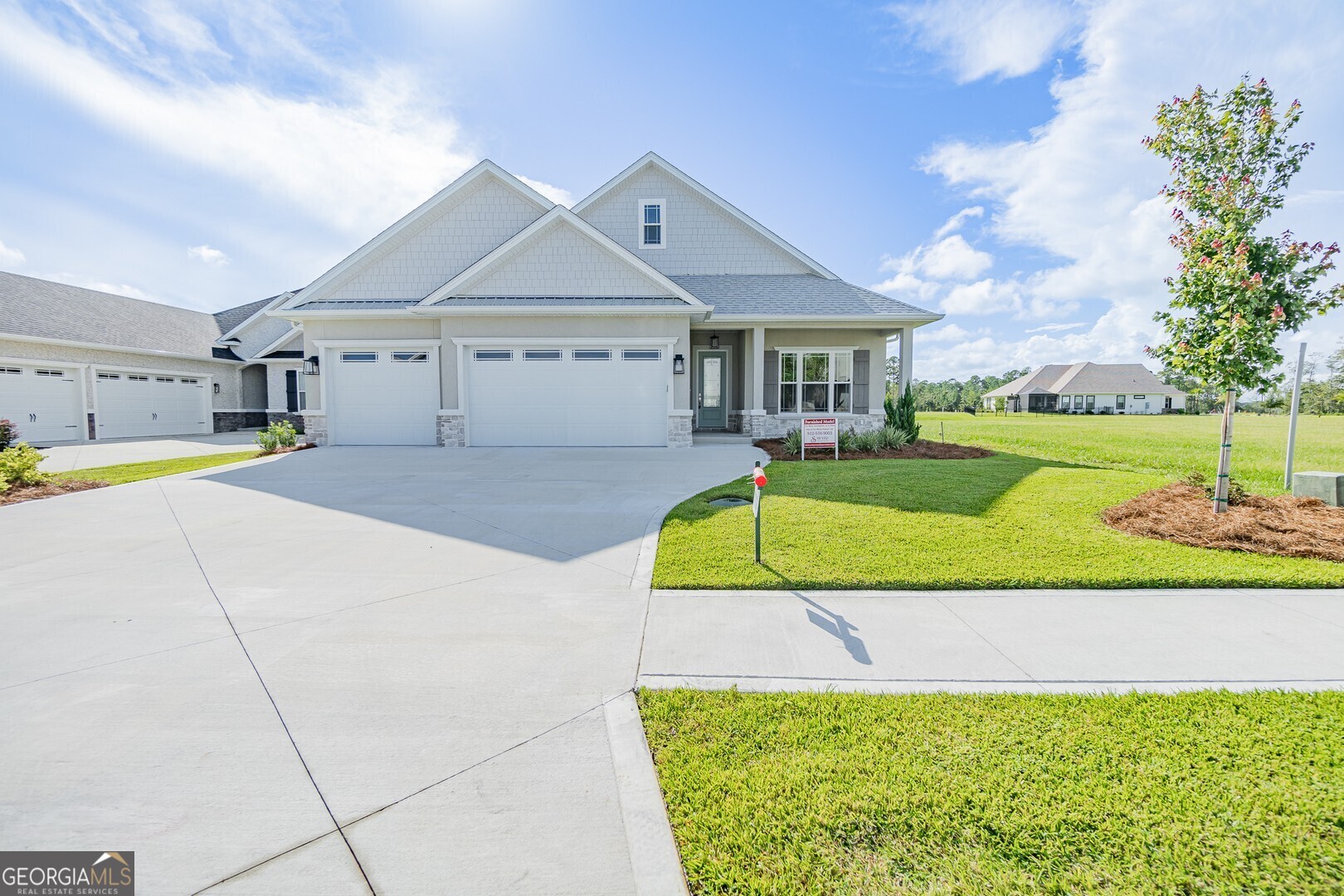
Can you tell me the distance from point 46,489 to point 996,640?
13326 millimetres

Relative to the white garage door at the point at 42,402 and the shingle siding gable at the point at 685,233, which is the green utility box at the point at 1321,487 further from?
the white garage door at the point at 42,402

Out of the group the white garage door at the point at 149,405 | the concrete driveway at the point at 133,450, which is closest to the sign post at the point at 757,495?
the concrete driveway at the point at 133,450

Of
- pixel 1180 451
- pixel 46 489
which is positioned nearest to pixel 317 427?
pixel 46 489

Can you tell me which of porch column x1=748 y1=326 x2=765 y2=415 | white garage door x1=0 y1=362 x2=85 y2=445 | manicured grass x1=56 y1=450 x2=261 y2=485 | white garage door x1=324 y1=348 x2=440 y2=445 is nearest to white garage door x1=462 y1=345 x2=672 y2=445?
white garage door x1=324 y1=348 x2=440 y2=445

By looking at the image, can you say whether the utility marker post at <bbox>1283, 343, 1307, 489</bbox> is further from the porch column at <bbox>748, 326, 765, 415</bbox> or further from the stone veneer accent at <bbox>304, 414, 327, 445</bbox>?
the stone veneer accent at <bbox>304, 414, 327, 445</bbox>

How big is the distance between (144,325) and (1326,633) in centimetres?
3117

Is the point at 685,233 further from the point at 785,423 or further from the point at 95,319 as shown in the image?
the point at 95,319

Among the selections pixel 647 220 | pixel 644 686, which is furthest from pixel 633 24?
pixel 644 686

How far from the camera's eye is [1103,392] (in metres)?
55.0

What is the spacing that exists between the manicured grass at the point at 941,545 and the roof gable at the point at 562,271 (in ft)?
24.8

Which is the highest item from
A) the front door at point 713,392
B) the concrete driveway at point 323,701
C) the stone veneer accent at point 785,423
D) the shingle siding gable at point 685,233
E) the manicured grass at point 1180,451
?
the shingle siding gable at point 685,233

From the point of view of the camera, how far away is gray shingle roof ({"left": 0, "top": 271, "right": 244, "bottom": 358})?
17297mm

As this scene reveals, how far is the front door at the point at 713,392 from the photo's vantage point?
17.4m

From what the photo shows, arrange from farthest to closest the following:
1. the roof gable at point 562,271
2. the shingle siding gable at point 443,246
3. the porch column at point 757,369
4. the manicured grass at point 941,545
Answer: the porch column at point 757,369
the shingle siding gable at point 443,246
the roof gable at point 562,271
the manicured grass at point 941,545
